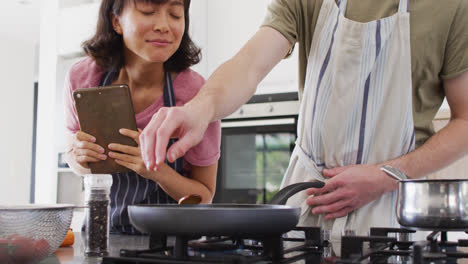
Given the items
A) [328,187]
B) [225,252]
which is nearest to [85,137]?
[328,187]

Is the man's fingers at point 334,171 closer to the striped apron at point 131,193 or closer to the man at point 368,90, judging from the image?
the man at point 368,90

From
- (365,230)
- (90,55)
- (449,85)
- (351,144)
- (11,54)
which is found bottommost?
(365,230)

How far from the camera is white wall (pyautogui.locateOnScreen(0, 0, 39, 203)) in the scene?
5.71 metres

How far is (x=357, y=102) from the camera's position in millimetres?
1103

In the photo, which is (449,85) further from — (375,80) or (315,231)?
(315,231)

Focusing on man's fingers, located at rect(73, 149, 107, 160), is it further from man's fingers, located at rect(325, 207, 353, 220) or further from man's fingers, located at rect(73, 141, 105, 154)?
man's fingers, located at rect(325, 207, 353, 220)

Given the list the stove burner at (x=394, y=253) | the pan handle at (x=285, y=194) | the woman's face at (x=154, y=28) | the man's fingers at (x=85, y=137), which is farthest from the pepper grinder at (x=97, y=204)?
the woman's face at (x=154, y=28)

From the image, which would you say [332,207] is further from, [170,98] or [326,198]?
[170,98]

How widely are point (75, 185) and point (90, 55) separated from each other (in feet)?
6.39

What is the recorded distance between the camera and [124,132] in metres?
1.19

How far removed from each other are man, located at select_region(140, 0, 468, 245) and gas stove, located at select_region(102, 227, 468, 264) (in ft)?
1.19

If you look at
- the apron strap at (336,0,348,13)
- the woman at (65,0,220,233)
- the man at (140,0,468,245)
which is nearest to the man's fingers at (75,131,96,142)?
the woman at (65,0,220,233)

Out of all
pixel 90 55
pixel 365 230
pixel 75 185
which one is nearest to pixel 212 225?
pixel 365 230

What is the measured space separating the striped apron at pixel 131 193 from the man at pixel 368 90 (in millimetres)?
357
